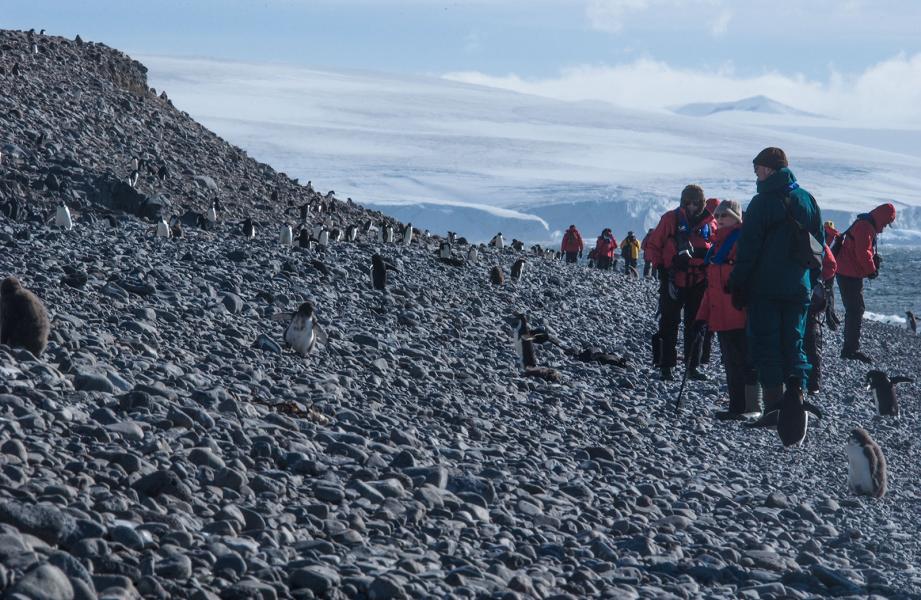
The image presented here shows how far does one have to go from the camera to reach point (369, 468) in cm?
443

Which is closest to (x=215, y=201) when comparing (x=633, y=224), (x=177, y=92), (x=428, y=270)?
(x=428, y=270)

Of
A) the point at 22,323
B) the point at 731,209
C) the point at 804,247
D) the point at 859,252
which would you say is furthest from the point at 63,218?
the point at 804,247

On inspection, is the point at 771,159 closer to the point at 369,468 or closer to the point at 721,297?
the point at 721,297

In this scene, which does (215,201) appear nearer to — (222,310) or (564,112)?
(222,310)

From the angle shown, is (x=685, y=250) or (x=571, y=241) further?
(x=571, y=241)

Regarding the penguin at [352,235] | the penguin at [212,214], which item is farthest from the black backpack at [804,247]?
the penguin at [212,214]

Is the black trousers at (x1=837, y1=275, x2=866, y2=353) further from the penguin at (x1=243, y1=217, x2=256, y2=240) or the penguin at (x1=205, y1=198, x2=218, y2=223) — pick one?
the penguin at (x1=205, y1=198, x2=218, y2=223)

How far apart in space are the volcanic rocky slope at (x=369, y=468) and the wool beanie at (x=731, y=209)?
133cm

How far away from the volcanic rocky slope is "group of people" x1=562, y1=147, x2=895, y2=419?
0.44m

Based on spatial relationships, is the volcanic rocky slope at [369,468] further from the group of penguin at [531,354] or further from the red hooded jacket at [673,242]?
the red hooded jacket at [673,242]

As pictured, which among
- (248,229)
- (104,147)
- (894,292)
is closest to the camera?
(248,229)

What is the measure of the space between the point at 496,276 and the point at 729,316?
21.8 ft

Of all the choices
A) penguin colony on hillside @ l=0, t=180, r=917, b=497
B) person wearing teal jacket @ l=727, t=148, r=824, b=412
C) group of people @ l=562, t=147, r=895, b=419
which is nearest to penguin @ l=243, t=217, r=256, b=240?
penguin colony on hillside @ l=0, t=180, r=917, b=497

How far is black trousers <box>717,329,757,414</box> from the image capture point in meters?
6.66
